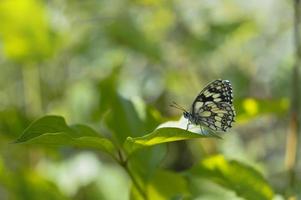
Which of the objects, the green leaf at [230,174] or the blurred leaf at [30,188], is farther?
the blurred leaf at [30,188]

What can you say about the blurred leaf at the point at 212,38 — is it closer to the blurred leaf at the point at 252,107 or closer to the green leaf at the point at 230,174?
the blurred leaf at the point at 252,107

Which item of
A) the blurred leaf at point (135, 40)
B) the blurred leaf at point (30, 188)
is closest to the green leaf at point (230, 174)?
the blurred leaf at point (30, 188)

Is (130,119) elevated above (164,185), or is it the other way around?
(130,119)

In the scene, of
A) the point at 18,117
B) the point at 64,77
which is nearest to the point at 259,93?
the point at 64,77

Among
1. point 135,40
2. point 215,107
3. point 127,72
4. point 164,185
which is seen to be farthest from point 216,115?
point 127,72

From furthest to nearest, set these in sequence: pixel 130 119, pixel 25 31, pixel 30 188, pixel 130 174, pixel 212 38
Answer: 1. pixel 212 38
2. pixel 25 31
3. pixel 30 188
4. pixel 130 119
5. pixel 130 174

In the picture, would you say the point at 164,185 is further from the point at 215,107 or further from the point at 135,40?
the point at 135,40

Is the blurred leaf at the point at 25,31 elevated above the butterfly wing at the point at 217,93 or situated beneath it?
elevated above
